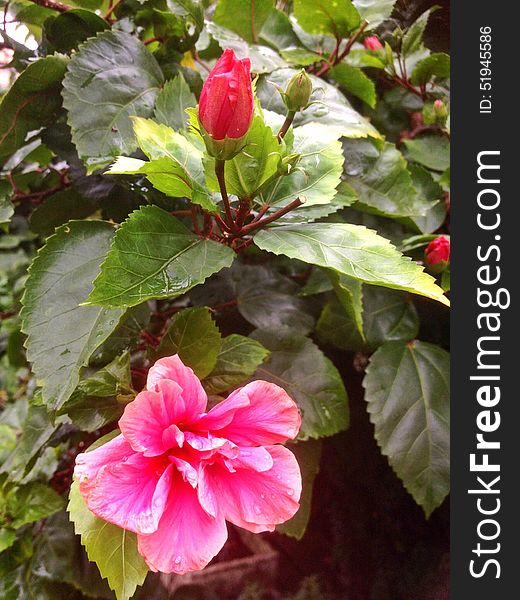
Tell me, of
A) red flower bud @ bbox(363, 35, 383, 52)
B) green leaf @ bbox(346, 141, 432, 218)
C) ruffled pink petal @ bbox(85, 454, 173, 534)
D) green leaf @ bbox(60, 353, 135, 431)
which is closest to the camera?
ruffled pink petal @ bbox(85, 454, 173, 534)

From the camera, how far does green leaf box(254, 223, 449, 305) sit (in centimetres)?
43

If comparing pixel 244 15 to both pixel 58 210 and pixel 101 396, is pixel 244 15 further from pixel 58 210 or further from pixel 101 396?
pixel 101 396

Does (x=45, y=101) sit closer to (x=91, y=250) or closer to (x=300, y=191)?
(x=91, y=250)

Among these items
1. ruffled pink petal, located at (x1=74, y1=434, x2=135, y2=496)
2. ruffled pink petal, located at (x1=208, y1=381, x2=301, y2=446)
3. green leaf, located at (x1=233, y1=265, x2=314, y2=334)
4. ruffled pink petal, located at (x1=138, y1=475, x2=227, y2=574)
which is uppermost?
green leaf, located at (x1=233, y1=265, x2=314, y2=334)

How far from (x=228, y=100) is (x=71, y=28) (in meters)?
0.41

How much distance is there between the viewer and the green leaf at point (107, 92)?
23.2 inches

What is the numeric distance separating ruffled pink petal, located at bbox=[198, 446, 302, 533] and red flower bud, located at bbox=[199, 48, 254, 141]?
264 mm

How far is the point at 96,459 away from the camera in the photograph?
406mm

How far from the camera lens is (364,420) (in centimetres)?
83

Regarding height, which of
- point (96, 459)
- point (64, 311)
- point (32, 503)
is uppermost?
point (64, 311)

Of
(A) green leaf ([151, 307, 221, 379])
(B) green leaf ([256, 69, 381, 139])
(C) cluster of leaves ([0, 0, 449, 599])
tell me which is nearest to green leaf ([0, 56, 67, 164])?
(C) cluster of leaves ([0, 0, 449, 599])

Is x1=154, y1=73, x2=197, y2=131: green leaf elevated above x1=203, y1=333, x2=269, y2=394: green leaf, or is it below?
above

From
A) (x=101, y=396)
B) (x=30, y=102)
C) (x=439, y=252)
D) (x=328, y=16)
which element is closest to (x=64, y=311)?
(x=101, y=396)

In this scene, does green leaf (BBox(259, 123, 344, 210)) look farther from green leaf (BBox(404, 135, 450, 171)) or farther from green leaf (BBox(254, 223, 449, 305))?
green leaf (BBox(404, 135, 450, 171))
